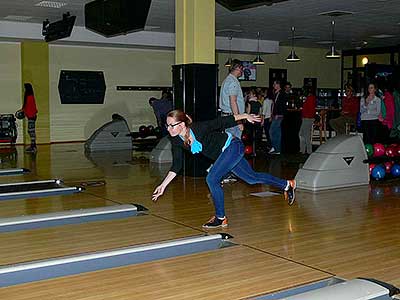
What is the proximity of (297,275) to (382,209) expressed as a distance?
92.2 inches

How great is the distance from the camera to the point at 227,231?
446cm

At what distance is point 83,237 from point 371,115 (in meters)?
5.15

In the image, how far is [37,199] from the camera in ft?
19.3

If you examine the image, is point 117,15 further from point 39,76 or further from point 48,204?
point 39,76

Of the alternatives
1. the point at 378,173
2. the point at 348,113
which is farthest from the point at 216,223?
the point at 348,113

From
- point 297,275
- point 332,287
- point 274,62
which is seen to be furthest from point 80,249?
point 274,62

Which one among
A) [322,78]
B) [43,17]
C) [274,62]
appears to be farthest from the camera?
[322,78]

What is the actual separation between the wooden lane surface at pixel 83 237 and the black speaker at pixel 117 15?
3384 millimetres

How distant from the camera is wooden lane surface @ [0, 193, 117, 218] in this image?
17.2ft

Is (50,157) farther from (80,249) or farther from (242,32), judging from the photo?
(80,249)

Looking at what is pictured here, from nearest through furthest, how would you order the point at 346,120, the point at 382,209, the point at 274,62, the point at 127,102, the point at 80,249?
1. the point at 80,249
2. the point at 382,209
3. the point at 346,120
4. the point at 127,102
5. the point at 274,62

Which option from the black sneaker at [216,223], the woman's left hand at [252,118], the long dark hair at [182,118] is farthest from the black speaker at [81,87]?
the woman's left hand at [252,118]

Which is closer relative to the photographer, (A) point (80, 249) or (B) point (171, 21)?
(A) point (80, 249)

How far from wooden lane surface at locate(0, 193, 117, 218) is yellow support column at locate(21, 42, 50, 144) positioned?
→ 25.0 feet
